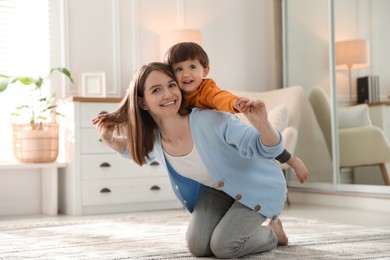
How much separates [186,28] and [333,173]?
1.64 meters

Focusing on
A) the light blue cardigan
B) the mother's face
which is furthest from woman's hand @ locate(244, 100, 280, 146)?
the mother's face

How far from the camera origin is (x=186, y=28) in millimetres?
4855

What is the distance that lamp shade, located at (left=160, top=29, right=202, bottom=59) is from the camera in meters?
4.41

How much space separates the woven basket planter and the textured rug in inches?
26.6

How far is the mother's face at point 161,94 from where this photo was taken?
2057 mm

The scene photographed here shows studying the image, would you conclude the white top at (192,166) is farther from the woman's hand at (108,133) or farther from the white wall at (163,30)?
the white wall at (163,30)

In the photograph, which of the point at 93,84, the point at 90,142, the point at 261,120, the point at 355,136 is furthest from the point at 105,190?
the point at 261,120

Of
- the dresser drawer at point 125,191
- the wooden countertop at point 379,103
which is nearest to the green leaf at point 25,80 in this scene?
the dresser drawer at point 125,191

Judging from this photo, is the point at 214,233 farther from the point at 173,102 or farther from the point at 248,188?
the point at 173,102

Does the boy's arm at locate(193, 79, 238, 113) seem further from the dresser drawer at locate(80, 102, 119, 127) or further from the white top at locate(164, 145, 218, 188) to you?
the dresser drawer at locate(80, 102, 119, 127)

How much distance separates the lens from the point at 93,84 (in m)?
4.27

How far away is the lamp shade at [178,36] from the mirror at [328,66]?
35.0 inches

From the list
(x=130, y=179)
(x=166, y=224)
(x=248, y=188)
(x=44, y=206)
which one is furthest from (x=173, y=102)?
(x=44, y=206)

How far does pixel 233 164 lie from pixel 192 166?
0.15 meters
